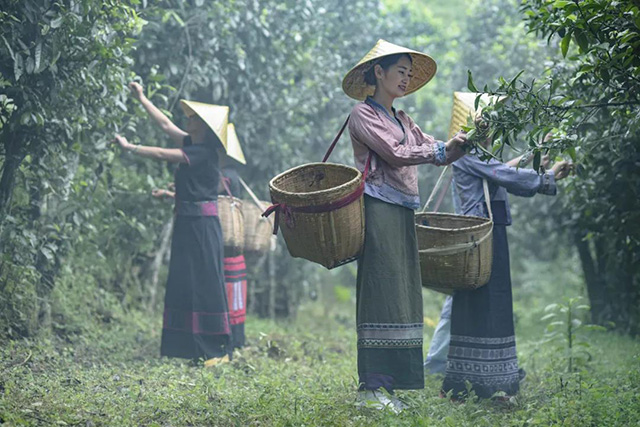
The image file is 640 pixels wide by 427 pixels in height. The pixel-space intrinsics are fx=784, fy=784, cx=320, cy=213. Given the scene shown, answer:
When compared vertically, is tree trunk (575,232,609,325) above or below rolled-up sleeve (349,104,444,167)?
below

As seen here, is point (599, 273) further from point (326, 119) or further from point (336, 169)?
point (336, 169)

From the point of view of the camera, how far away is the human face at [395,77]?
4.93m

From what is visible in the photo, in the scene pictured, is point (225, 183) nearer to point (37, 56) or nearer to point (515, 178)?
point (37, 56)

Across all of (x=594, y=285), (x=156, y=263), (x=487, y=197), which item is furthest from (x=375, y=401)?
(x=594, y=285)

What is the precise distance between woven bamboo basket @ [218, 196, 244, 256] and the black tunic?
0.32m

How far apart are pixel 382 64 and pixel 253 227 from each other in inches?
121

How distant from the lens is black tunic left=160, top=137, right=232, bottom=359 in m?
6.63

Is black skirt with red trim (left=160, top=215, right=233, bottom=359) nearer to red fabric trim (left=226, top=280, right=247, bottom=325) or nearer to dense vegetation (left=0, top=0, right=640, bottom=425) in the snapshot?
dense vegetation (left=0, top=0, right=640, bottom=425)

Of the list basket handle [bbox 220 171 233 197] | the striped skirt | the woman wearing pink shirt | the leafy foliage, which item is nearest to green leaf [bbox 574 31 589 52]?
the leafy foliage

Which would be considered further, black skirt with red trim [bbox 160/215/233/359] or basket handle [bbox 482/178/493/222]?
black skirt with red trim [bbox 160/215/233/359]

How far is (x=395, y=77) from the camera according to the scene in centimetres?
493

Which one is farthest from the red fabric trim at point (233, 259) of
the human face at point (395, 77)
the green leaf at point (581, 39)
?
the green leaf at point (581, 39)

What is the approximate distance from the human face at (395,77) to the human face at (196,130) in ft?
7.07

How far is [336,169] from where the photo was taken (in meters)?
4.68
